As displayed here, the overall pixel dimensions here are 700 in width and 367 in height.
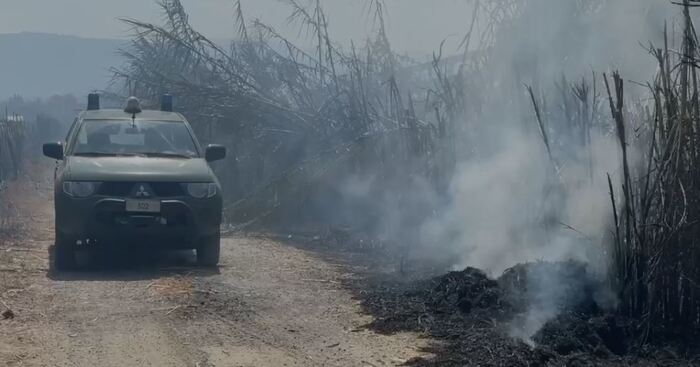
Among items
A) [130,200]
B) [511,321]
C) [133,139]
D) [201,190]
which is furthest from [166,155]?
[511,321]

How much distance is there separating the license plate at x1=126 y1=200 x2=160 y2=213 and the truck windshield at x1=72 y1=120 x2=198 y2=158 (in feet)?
3.34

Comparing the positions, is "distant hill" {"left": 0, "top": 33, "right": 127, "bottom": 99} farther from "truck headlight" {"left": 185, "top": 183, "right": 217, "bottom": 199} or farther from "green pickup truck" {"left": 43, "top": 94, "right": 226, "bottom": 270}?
"truck headlight" {"left": 185, "top": 183, "right": 217, "bottom": 199}

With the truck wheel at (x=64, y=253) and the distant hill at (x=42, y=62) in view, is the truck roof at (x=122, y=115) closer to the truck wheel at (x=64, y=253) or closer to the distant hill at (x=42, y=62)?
the truck wheel at (x=64, y=253)

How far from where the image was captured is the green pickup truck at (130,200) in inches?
372

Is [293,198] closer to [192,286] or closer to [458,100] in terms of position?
[458,100]

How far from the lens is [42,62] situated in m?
93.5

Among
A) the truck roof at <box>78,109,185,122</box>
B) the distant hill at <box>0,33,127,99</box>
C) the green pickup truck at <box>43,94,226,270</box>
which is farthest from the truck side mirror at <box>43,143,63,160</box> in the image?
the distant hill at <box>0,33,127,99</box>

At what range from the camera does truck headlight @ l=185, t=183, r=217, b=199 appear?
9766mm

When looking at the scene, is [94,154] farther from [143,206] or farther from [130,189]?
[143,206]

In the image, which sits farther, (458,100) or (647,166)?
(458,100)

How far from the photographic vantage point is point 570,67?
465 inches

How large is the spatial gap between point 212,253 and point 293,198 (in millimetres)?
4889

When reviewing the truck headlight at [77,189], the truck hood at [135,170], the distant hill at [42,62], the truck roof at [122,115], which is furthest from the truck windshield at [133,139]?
the distant hill at [42,62]

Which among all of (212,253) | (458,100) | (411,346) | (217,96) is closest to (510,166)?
(458,100)
